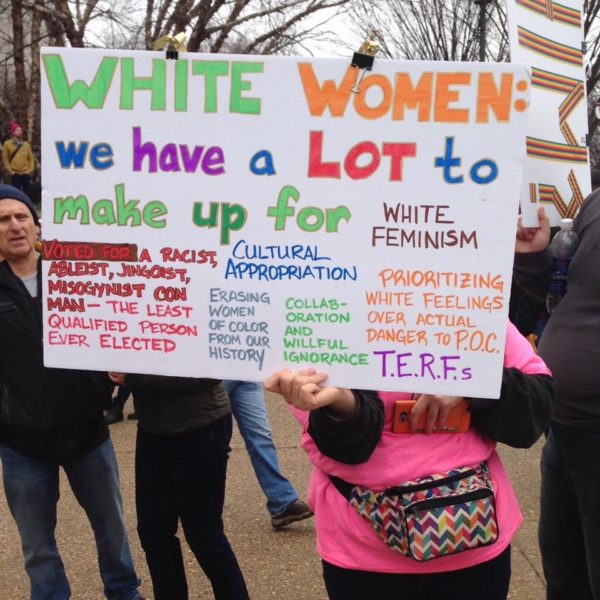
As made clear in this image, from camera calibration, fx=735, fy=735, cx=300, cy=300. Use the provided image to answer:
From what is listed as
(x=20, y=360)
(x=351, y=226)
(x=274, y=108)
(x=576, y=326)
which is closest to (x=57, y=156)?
(x=274, y=108)

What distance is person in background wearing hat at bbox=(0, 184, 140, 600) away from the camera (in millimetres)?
2625

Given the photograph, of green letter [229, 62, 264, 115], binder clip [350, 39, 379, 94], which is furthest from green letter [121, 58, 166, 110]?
binder clip [350, 39, 379, 94]

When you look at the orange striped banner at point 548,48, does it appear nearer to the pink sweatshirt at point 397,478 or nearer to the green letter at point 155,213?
the pink sweatshirt at point 397,478

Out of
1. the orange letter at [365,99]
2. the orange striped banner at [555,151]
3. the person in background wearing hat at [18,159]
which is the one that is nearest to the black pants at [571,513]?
the orange striped banner at [555,151]

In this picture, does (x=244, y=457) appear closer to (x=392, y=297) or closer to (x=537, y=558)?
(x=537, y=558)

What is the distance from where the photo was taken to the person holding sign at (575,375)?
207cm

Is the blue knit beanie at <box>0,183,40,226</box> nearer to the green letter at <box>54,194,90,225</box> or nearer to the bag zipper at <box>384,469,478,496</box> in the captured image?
the green letter at <box>54,194,90,225</box>

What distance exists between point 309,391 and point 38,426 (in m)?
1.43

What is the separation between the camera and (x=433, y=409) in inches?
65.3

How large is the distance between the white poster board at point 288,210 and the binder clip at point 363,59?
1 centimetres

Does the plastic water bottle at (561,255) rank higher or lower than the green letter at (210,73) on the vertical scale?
lower

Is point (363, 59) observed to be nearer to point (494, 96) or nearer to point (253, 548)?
point (494, 96)

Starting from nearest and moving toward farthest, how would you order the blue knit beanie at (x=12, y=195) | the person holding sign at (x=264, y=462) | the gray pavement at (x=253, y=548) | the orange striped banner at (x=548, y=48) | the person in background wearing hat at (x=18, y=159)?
the orange striped banner at (x=548, y=48) < the blue knit beanie at (x=12, y=195) < the gray pavement at (x=253, y=548) < the person holding sign at (x=264, y=462) < the person in background wearing hat at (x=18, y=159)

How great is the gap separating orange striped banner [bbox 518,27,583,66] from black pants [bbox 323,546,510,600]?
1312 millimetres
